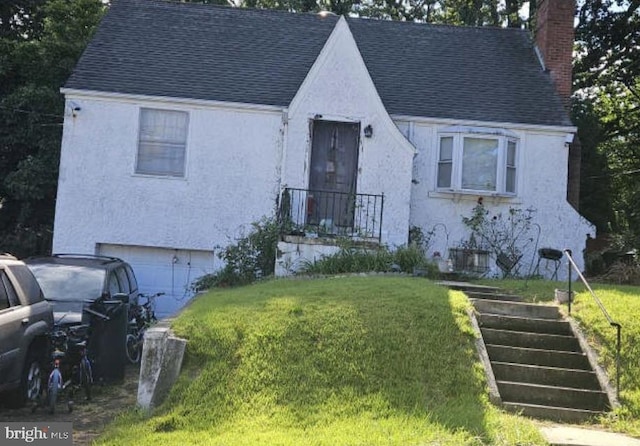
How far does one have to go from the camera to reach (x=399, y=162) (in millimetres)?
14148

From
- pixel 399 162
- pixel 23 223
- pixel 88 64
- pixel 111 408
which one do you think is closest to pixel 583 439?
pixel 111 408

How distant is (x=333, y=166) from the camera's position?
14602mm

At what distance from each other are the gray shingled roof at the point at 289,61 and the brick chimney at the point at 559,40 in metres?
0.35

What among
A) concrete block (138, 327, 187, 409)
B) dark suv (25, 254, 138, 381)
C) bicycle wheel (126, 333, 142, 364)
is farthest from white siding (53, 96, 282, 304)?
concrete block (138, 327, 187, 409)

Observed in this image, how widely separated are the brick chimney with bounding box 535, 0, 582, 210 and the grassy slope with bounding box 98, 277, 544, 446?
29.3 feet

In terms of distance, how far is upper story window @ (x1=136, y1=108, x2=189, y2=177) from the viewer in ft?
47.7

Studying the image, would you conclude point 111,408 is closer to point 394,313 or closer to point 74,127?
point 394,313

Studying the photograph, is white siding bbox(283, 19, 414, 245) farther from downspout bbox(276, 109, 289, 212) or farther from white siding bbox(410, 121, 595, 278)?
white siding bbox(410, 121, 595, 278)

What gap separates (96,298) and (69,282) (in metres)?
0.74

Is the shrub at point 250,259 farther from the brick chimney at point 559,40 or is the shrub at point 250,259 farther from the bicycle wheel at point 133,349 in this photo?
the brick chimney at point 559,40

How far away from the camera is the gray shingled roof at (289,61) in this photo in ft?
49.2

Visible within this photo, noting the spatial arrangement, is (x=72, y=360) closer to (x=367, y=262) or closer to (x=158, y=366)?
(x=158, y=366)

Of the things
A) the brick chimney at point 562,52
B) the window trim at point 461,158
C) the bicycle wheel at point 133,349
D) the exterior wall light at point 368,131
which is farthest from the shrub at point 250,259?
the brick chimney at point 562,52

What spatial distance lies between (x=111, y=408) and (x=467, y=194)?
9525 mm
